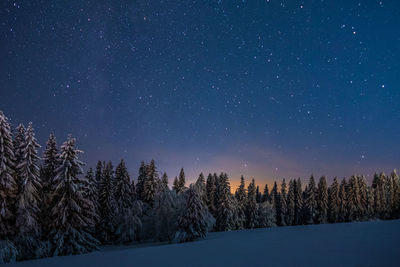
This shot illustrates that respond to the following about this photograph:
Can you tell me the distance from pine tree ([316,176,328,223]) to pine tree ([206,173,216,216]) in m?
30.2

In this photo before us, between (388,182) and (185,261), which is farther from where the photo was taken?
(388,182)

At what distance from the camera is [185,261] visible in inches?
427

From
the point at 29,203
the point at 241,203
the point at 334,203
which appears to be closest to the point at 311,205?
the point at 334,203

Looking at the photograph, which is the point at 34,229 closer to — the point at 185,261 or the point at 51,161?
the point at 51,161

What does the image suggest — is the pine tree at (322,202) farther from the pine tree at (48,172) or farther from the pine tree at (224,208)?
the pine tree at (48,172)

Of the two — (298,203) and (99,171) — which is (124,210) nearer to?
(99,171)

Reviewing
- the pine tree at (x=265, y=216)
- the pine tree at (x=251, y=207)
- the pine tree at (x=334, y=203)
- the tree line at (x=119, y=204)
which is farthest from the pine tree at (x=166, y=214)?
the pine tree at (x=334, y=203)

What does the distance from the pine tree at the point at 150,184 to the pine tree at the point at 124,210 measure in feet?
10.2

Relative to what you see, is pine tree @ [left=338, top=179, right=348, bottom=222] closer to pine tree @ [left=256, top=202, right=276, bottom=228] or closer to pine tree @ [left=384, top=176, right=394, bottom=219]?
pine tree @ [left=384, top=176, right=394, bottom=219]

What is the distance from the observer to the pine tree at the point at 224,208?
54.0 m

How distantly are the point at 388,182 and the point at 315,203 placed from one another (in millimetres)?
27611

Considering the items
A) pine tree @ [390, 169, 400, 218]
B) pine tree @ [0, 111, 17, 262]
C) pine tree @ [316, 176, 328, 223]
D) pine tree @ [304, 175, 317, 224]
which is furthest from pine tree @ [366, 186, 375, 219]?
pine tree @ [0, 111, 17, 262]

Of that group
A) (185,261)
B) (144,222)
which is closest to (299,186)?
(144,222)

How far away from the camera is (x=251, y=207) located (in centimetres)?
6406
